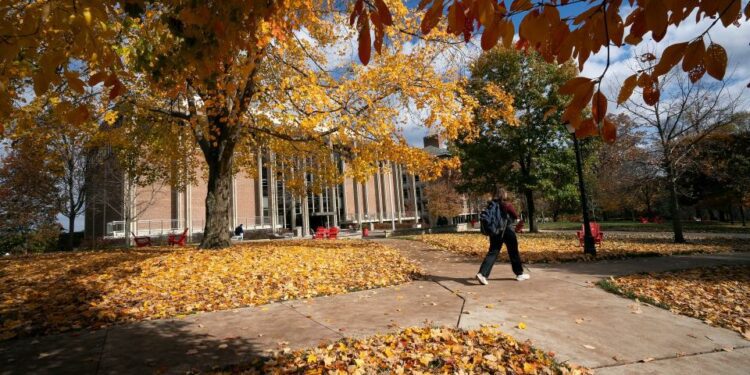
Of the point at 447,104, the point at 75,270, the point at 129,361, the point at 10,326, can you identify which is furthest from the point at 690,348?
the point at 75,270

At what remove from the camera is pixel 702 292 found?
614 cm

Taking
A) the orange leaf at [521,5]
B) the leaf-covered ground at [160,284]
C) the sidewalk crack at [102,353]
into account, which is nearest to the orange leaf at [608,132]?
the orange leaf at [521,5]

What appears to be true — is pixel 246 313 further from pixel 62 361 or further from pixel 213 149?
pixel 213 149

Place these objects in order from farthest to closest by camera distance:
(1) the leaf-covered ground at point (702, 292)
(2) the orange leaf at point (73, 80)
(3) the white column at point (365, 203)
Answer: (3) the white column at point (365, 203) → (1) the leaf-covered ground at point (702, 292) → (2) the orange leaf at point (73, 80)

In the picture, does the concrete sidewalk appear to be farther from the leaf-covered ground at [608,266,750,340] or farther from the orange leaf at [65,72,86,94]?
the orange leaf at [65,72,86,94]

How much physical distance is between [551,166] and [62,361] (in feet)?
77.9

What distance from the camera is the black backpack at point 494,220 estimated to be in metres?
6.72

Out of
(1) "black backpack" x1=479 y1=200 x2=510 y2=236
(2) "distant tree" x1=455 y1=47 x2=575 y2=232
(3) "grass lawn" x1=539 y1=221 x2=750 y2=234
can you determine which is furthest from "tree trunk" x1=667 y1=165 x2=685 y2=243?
(1) "black backpack" x1=479 y1=200 x2=510 y2=236

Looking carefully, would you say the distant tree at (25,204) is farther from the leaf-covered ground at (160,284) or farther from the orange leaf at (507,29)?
the orange leaf at (507,29)

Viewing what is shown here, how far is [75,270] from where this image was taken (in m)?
7.78

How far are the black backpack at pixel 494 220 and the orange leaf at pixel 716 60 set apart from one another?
194 inches

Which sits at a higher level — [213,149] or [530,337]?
[213,149]

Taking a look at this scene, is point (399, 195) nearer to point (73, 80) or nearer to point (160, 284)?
point (160, 284)

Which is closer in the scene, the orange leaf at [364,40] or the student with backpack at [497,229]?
the orange leaf at [364,40]
